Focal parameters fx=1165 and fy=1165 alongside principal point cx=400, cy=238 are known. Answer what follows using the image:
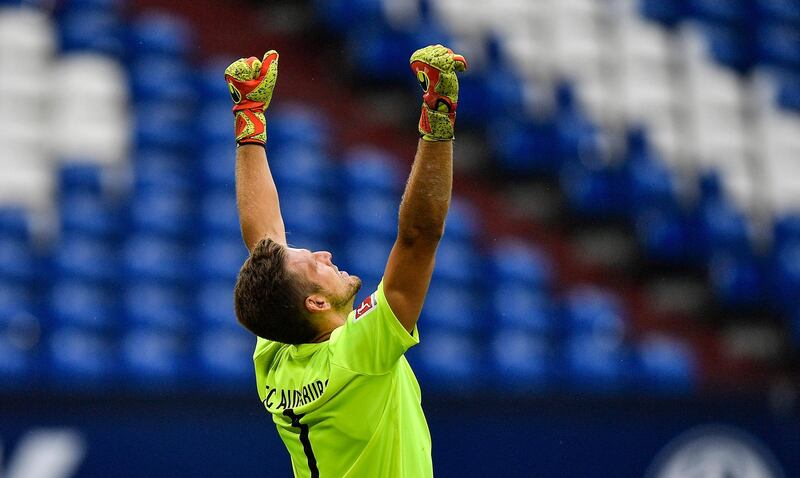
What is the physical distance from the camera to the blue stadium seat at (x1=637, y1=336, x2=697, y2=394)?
29.1ft

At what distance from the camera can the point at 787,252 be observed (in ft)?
33.2

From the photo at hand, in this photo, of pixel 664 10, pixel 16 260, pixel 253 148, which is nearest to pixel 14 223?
pixel 16 260

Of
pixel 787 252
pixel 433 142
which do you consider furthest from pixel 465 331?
pixel 433 142

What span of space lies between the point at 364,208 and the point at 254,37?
2297 millimetres

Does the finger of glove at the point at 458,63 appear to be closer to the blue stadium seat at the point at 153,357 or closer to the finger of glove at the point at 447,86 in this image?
the finger of glove at the point at 447,86

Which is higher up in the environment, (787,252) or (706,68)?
(706,68)

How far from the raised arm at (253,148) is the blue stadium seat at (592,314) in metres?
5.16

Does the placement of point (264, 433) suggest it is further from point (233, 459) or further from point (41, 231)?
point (41, 231)

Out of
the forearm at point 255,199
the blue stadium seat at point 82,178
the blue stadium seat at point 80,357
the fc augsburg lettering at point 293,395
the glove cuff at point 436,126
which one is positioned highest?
the glove cuff at point 436,126

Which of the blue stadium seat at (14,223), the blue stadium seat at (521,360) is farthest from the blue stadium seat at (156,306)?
the blue stadium seat at (521,360)

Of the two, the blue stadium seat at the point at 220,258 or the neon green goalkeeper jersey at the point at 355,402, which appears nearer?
the neon green goalkeeper jersey at the point at 355,402

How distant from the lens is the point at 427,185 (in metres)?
3.38

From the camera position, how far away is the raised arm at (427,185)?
3381 millimetres

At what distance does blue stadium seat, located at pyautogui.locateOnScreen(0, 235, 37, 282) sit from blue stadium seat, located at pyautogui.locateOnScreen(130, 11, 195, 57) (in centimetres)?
216
